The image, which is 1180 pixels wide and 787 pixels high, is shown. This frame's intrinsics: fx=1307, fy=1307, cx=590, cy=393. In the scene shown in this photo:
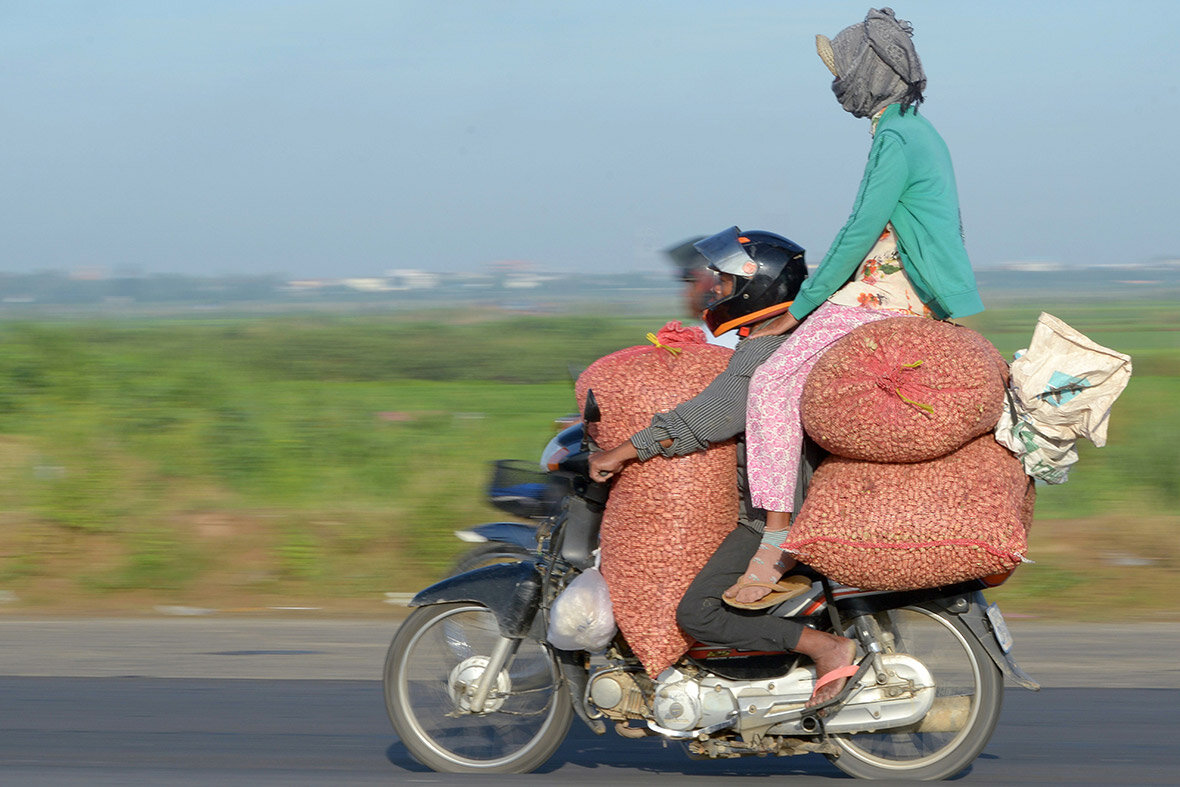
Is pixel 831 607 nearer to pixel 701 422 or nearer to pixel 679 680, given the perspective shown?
pixel 679 680

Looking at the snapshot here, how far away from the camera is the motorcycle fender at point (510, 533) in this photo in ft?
15.9

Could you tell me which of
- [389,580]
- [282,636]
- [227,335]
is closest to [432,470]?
[389,580]

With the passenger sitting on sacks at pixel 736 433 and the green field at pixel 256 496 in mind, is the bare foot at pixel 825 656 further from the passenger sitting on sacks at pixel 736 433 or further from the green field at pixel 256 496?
the green field at pixel 256 496

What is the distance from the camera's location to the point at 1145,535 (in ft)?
29.3

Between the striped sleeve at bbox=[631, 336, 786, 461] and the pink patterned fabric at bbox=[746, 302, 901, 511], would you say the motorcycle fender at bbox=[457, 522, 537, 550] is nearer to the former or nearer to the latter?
the striped sleeve at bbox=[631, 336, 786, 461]

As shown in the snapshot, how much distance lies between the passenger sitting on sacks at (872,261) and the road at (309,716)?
1234mm

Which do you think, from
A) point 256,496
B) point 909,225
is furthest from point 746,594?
point 256,496

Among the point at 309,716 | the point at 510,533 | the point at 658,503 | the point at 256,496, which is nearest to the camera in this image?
the point at 658,503

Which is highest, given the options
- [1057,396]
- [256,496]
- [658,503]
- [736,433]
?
[1057,396]

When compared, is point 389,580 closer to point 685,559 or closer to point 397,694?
point 397,694

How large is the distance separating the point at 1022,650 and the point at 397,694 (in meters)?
3.59

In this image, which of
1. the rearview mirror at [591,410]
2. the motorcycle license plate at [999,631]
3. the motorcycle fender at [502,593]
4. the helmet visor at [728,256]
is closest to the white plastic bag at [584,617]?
the motorcycle fender at [502,593]

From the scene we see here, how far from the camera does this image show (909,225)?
4324 millimetres

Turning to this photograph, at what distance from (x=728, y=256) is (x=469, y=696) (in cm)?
180
